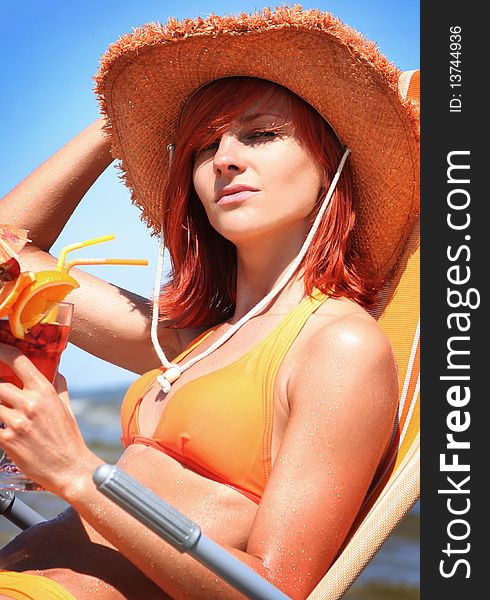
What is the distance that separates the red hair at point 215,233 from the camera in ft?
7.02

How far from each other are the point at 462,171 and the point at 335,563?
3.00 ft

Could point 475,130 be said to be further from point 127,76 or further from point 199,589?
point 199,589

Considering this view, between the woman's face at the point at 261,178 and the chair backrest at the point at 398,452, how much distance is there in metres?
0.33

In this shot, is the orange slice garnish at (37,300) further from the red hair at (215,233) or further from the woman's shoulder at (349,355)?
the red hair at (215,233)

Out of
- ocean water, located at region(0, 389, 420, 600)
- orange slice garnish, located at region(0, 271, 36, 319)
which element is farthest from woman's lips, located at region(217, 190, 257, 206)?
ocean water, located at region(0, 389, 420, 600)

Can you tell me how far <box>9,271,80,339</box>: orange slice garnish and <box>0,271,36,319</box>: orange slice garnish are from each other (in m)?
0.01

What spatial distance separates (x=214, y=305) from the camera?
8.11 feet

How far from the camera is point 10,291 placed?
5.07 ft

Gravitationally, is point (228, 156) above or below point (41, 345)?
above

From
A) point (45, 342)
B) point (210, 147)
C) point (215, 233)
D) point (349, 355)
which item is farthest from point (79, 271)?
point (349, 355)

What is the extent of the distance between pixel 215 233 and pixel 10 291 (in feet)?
3.17

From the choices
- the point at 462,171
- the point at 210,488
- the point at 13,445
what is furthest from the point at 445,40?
the point at 13,445

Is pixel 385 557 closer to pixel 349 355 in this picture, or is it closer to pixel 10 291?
pixel 349 355

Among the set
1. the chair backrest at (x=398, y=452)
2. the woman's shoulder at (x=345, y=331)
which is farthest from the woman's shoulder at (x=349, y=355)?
the chair backrest at (x=398, y=452)
